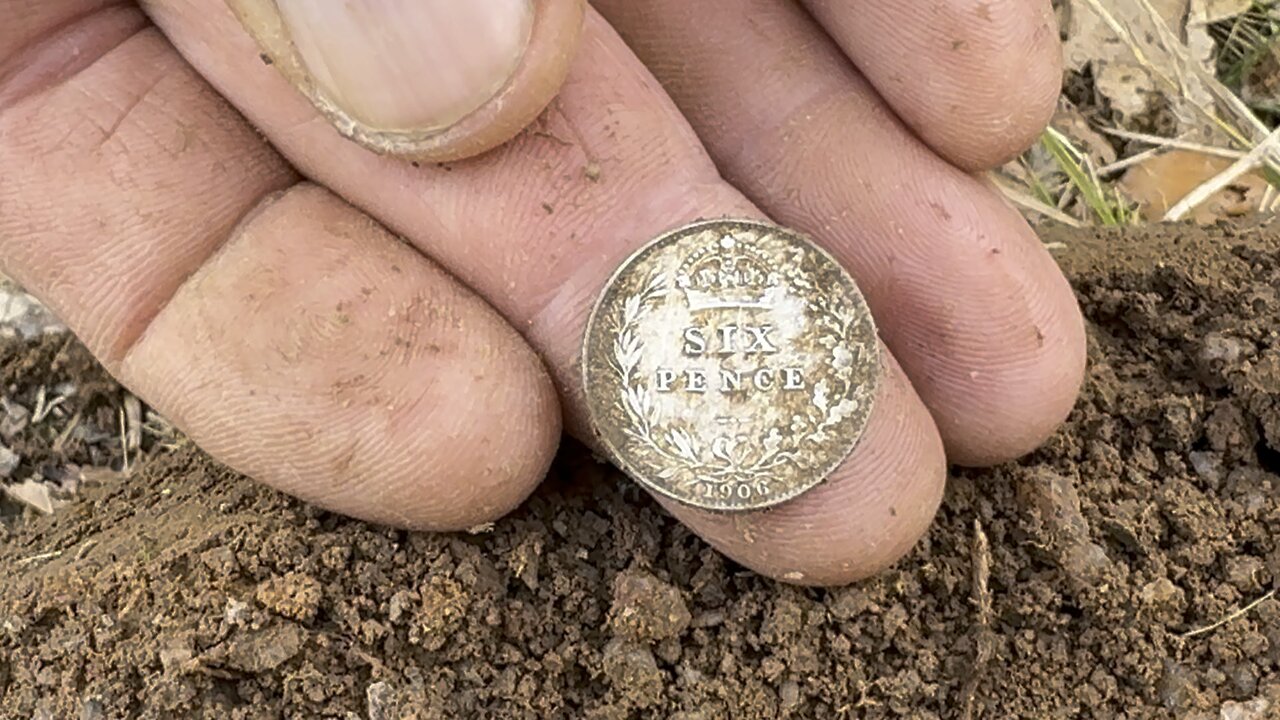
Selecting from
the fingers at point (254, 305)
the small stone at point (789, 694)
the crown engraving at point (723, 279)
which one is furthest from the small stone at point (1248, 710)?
the fingers at point (254, 305)

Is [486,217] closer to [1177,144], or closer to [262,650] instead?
[262,650]

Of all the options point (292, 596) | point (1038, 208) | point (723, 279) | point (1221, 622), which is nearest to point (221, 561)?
point (292, 596)

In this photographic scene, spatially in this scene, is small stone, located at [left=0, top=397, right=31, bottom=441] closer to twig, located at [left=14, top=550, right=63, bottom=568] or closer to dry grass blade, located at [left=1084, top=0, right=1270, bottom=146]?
twig, located at [left=14, top=550, right=63, bottom=568]

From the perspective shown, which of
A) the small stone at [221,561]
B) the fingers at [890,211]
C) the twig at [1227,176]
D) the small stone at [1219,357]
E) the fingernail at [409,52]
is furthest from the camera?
the twig at [1227,176]

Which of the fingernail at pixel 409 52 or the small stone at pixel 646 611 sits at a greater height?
the fingernail at pixel 409 52

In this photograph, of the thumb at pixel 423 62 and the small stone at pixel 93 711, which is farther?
the small stone at pixel 93 711

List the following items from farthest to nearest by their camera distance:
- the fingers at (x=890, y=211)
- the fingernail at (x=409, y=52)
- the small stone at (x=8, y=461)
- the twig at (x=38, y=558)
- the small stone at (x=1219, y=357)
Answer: the small stone at (x=8, y=461)
the twig at (x=38, y=558)
the small stone at (x=1219, y=357)
the fingers at (x=890, y=211)
the fingernail at (x=409, y=52)

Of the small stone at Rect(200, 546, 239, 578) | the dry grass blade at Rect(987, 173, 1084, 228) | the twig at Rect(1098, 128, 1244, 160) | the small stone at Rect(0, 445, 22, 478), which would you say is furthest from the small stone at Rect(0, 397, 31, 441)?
the twig at Rect(1098, 128, 1244, 160)

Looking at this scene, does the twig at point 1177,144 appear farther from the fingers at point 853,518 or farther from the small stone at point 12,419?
the small stone at point 12,419
